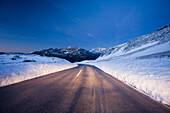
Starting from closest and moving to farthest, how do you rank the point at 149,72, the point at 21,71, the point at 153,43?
the point at 149,72 → the point at 21,71 → the point at 153,43

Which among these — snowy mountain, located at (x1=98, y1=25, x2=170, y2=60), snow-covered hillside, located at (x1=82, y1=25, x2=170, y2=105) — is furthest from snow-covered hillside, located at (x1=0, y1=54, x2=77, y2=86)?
snowy mountain, located at (x1=98, y1=25, x2=170, y2=60)

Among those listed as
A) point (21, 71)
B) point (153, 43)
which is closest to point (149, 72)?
point (21, 71)

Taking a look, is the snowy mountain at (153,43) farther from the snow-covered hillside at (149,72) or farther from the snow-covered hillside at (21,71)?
the snow-covered hillside at (21,71)

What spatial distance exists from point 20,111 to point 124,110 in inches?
127

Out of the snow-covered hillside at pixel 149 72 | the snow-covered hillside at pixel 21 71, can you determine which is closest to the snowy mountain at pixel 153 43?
the snow-covered hillside at pixel 149 72

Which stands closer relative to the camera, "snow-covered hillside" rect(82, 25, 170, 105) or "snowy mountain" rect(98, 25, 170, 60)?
"snow-covered hillside" rect(82, 25, 170, 105)

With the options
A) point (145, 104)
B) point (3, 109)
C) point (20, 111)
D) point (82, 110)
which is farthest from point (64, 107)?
point (145, 104)

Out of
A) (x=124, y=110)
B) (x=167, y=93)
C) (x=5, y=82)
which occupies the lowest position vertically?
(x=5, y=82)

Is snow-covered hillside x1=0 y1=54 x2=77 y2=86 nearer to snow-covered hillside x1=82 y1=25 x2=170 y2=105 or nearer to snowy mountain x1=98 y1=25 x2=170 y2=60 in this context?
snow-covered hillside x1=82 y1=25 x2=170 y2=105

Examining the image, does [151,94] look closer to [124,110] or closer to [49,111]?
[124,110]

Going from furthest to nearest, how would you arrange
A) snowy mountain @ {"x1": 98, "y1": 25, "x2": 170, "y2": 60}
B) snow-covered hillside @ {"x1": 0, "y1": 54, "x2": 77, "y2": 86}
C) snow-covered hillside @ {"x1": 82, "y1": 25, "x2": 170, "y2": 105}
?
snowy mountain @ {"x1": 98, "y1": 25, "x2": 170, "y2": 60} → snow-covered hillside @ {"x1": 0, "y1": 54, "x2": 77, "y2": 86} → snow-covered hillside @ {"x1": 82, "y1": 25, "x2": 170, "y2": 105}

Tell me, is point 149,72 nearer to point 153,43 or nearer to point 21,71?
point 21,71

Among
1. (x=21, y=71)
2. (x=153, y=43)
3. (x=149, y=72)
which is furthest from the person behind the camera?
(x=153, y=43)

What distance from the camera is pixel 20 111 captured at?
218cm
